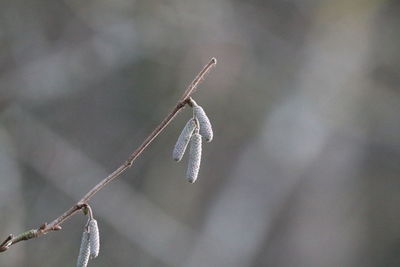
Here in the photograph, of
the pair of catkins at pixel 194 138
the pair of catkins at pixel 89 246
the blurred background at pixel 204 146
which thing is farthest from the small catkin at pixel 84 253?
the blurred background at pixel 204 146

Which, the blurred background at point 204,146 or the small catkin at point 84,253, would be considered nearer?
the small catkin at point 84,253

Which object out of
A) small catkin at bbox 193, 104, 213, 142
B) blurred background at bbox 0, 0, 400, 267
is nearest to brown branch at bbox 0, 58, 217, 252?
small catkin at bbox 193, 104, 213, 142

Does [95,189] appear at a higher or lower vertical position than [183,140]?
lower

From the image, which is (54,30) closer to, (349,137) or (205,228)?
(205,228)

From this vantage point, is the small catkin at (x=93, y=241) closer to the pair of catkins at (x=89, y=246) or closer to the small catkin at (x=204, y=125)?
the pair of catkins at (x=89, y=246)

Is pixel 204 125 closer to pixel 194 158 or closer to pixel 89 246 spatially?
pixel 194 158

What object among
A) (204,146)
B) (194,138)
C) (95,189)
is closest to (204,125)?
(194,138)
